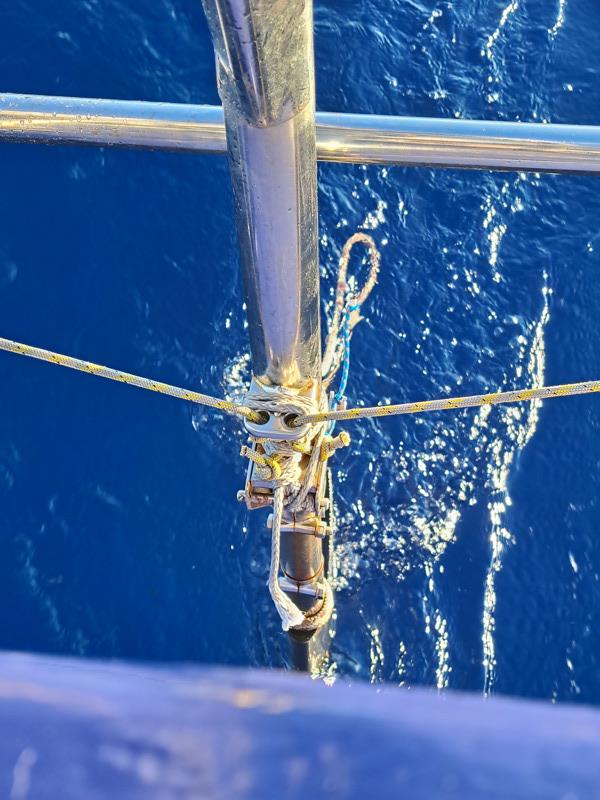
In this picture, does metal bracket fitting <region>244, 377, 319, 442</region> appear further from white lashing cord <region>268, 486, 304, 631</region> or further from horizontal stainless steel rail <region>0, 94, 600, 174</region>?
horizontal stainless steel rail <region>0, 94, 600, 174</region>

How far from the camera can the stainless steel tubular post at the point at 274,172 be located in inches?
54.1

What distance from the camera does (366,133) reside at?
5.53 feet

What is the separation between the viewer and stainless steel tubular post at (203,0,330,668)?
1373mm

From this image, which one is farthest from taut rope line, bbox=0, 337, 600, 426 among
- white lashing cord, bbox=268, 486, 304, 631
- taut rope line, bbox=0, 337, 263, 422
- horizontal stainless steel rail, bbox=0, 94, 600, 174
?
horizontal stainless steel rail, bbox=0, 94, 600, 174

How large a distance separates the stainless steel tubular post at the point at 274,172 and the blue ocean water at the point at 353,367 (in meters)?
2.60

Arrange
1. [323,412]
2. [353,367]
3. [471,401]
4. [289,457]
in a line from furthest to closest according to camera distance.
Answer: [353,367] < [289,457] < [323,412] < [471,401]

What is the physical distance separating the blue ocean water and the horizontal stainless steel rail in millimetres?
3361

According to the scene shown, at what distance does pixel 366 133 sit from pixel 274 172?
8.6 inches

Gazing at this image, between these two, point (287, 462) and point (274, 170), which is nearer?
point (274, 170)

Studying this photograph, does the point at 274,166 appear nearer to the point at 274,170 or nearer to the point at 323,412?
the point at 274,170

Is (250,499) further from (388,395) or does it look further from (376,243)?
(376,243)

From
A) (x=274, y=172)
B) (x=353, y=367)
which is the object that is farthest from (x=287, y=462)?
(x=353, y=367)

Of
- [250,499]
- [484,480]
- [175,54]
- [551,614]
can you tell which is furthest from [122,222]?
[551,614]

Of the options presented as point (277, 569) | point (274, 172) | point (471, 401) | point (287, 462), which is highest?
point (274, 172)
